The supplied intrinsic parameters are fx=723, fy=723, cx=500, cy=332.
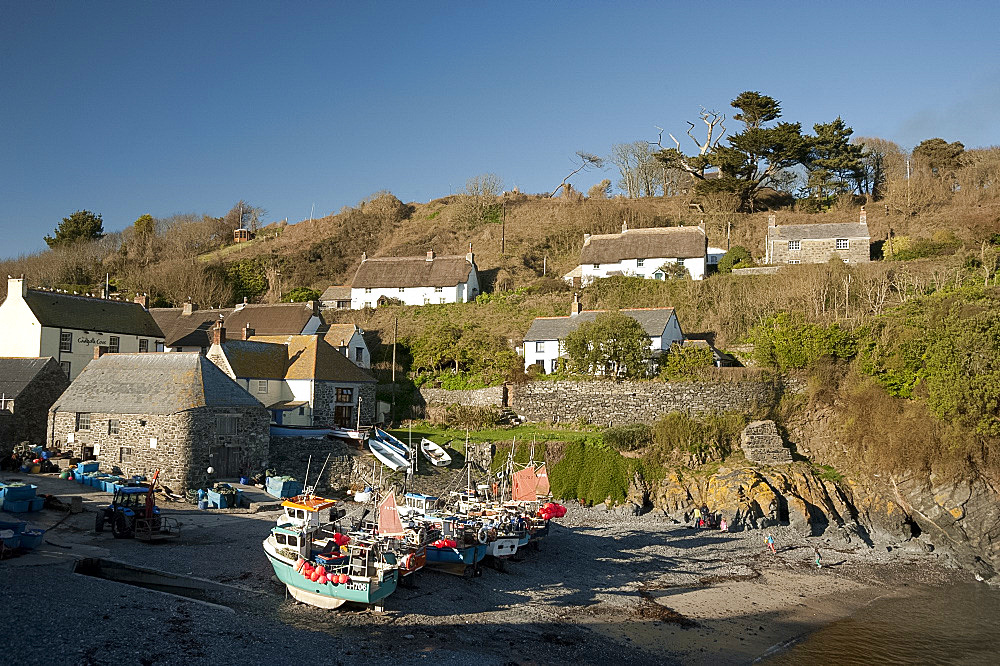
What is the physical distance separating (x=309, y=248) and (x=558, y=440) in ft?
160

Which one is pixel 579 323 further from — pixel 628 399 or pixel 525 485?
pixel 525 485

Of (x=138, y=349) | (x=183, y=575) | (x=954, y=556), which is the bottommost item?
(x=954, y=556)

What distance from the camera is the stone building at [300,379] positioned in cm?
3619

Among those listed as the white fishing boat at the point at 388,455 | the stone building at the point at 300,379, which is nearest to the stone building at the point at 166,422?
the white fishing boat at the point at 388,455

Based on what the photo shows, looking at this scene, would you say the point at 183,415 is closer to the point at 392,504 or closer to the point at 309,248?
the point at 392,504

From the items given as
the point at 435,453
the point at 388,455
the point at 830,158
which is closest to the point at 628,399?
the point at 435,453

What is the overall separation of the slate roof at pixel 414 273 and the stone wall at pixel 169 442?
2796 centimetres

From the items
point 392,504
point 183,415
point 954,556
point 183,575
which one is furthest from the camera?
point 183,415

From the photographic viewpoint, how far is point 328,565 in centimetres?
1695

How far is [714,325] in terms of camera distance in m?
44.9

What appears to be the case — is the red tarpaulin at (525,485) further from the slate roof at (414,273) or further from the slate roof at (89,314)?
the slate roof at (414,273)

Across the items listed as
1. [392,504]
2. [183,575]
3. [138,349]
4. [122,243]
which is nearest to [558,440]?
[392,504]

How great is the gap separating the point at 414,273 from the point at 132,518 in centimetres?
3915

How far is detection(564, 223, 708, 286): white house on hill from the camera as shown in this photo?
5222 cm
